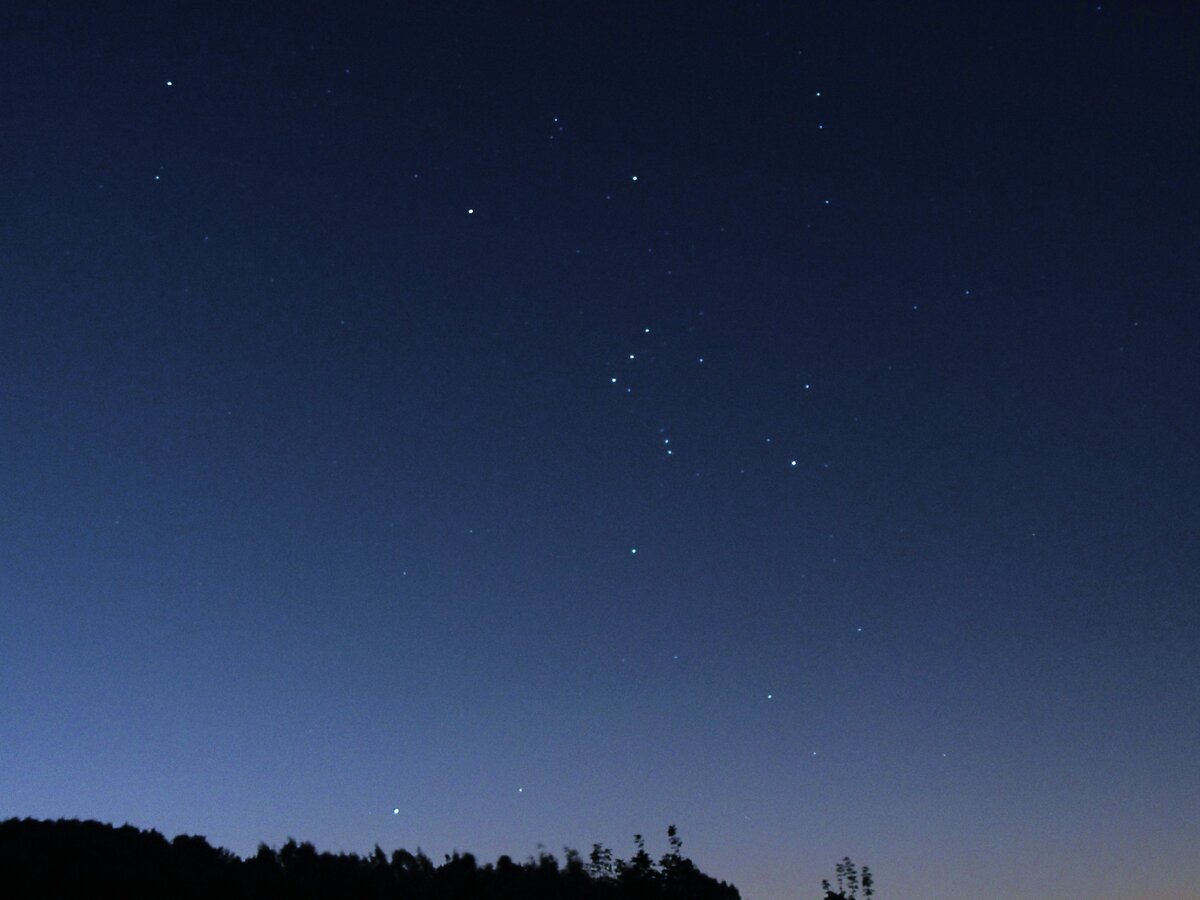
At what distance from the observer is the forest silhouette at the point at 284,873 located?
17719mm

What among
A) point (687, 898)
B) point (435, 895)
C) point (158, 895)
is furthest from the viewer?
point (687, 898)

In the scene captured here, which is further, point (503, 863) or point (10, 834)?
point (503, 863)

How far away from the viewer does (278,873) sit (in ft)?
63.5

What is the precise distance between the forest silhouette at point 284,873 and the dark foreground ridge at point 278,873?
2 cm

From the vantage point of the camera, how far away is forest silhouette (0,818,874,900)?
58.1 ft

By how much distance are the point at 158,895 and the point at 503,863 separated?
6.51 meters

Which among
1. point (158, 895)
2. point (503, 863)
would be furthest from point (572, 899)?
point (158, 895)

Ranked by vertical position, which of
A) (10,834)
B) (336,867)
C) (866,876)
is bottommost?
(866,876)

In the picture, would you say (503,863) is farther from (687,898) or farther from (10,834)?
(10,834)

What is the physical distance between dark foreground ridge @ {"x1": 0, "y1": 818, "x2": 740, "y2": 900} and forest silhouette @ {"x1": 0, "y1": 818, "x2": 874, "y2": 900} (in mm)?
18

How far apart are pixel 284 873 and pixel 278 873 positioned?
98mm

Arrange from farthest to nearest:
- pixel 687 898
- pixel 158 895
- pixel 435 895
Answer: pixel 687 898
pixel 435 895
pixel 158 895

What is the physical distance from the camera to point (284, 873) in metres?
19.4

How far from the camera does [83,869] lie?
1795cm
